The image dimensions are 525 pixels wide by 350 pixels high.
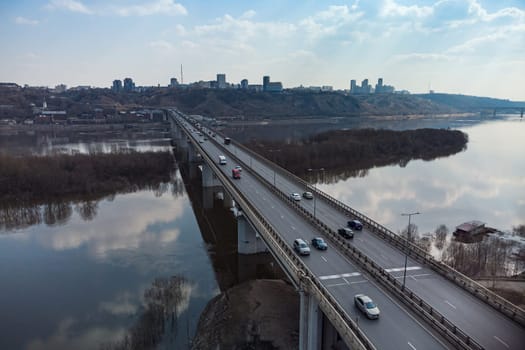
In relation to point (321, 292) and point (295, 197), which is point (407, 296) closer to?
point (321, 292)

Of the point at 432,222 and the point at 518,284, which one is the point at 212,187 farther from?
the point at 518,284

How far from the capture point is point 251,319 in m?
27.3

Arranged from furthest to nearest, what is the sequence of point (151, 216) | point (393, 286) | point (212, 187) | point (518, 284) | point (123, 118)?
point (123, 118) < point (212, 187) < point (151, 216) < point (518, 284) < point (393, 286)

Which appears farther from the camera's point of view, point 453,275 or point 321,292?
point 453,275

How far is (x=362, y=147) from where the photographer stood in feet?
335

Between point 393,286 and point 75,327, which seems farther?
point 75,327

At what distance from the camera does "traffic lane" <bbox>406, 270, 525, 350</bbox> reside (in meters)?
16.1

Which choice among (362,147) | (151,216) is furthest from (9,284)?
(362,147)

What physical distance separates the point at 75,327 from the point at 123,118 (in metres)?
171

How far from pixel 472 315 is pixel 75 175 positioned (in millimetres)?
66900

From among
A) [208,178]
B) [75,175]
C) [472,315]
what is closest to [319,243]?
[472,315]

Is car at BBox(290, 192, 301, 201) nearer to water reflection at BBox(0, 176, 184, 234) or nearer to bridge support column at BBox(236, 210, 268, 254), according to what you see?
bridge support column at BBox(236, 210, 268, 254)

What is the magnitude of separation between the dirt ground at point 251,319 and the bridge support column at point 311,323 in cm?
433

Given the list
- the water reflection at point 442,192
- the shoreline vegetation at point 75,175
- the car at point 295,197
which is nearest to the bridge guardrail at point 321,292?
the car at point 295,197
